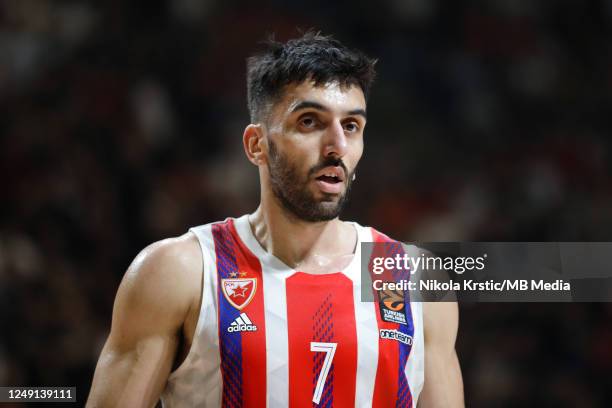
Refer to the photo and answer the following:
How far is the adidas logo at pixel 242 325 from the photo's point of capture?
2689mm

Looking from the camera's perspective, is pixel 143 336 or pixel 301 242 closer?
pixel 143 336

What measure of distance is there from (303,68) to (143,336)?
1.09 meters

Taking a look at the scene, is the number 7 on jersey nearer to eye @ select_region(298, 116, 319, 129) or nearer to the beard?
the beard

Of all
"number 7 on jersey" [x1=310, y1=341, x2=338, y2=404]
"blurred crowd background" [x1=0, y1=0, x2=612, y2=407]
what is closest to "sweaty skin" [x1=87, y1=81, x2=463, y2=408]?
"number 7 on jersey" [x1=310, y1=341, x2=338, y2=404]

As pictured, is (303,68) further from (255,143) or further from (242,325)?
(242,325)

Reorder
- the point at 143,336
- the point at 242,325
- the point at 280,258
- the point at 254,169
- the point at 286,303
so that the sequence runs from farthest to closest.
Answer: the point at 254,169, the point at 280,258, the point at 286,303, the point at 242,325, the point at 143,336

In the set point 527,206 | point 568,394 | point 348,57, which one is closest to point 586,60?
point 527,206

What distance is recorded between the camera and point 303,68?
112 inches

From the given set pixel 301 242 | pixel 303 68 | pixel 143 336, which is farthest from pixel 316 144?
pixel 143 336

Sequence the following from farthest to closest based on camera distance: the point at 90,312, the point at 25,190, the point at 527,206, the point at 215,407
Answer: the point at 527,206
the point at 25,190
the point at 90,312
the point at 215,407

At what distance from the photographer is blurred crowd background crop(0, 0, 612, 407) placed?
14.9ft

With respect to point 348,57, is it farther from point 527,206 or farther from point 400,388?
point 527,206

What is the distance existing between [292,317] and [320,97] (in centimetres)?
78

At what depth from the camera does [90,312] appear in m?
4.36
